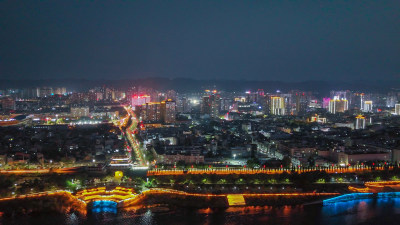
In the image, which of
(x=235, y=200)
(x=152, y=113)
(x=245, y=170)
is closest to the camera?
(x=235, y=200)

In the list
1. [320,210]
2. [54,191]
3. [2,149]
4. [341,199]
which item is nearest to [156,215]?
[54,191]

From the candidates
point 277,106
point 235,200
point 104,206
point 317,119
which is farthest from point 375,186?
point 277,106

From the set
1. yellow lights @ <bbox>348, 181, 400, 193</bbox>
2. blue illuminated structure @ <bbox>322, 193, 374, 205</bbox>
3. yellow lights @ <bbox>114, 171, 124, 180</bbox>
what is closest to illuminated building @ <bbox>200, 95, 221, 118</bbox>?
yellow lights @ <bbox>114, 171, 124, 180</bbox>

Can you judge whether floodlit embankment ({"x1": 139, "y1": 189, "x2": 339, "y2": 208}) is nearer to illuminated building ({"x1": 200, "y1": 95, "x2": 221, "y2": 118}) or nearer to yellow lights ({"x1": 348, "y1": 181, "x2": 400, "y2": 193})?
yellow lights ({"x1": 348, "y1": 181, "x2": 400, "y2": 193})

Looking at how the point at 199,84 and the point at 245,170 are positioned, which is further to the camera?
the point at 199,84

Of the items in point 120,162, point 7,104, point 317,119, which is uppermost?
point 7,104

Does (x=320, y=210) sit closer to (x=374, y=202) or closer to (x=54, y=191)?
(x=374, y=202)

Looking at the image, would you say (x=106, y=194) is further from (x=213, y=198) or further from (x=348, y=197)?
(x=348, y=197)
